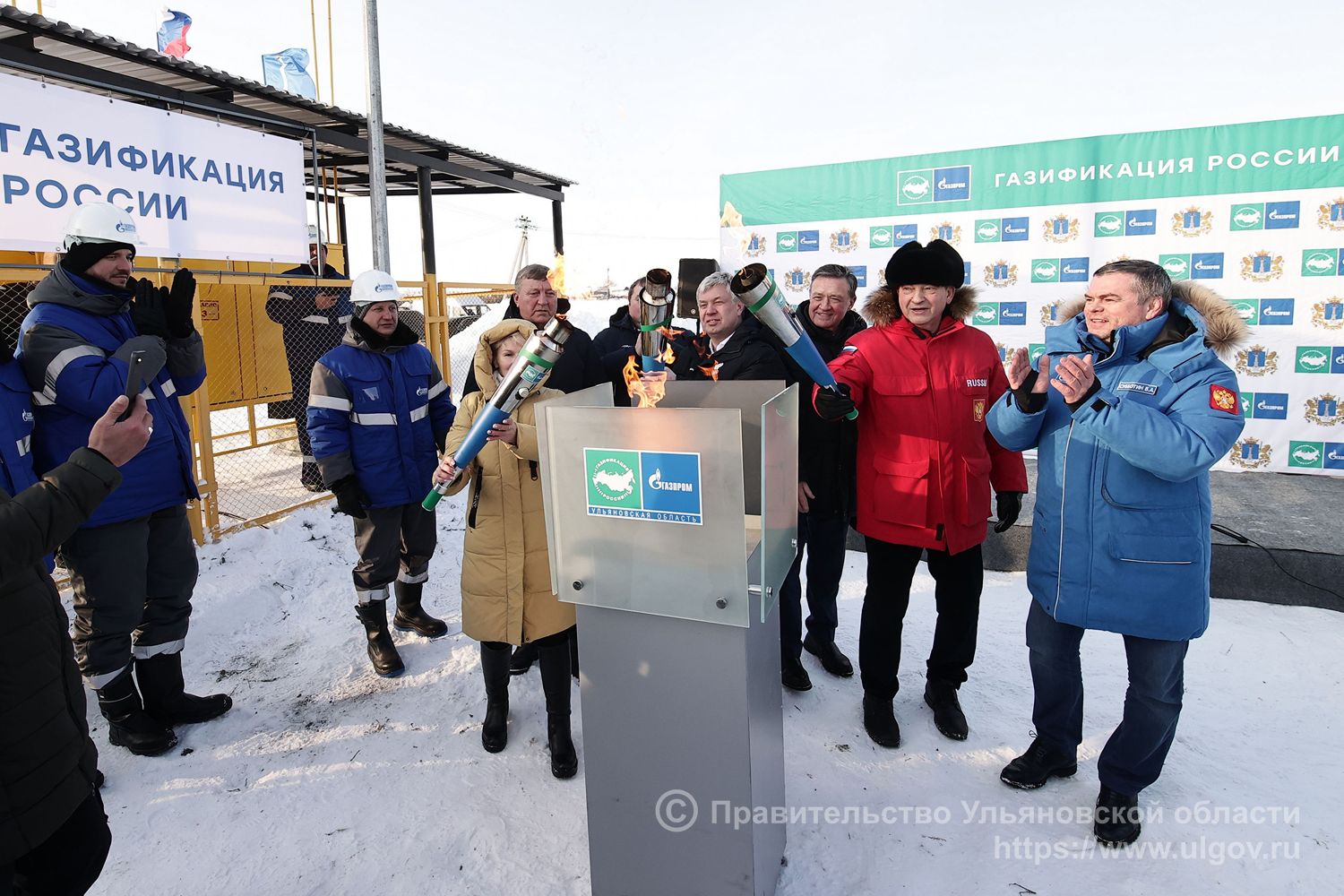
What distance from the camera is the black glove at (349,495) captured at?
12.0ft

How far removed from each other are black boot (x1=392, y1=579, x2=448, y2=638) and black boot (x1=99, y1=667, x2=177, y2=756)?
134 centimetres

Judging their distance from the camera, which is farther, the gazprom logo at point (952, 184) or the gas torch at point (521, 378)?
the gazprom logo at point (952, 184)

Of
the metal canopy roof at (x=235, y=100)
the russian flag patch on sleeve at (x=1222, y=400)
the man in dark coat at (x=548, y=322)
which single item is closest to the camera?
the russian flag patch on sleeve at (x=1222, y=400)

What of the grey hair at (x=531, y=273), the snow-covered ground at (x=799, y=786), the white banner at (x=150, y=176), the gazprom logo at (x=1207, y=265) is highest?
the white banner at (x=150, y=176)

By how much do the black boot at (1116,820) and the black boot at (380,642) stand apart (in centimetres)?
334

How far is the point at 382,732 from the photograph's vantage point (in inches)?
129

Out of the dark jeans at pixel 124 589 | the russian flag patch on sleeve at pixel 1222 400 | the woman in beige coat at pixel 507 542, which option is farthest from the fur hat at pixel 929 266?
the dark jeans at pixel 124 589

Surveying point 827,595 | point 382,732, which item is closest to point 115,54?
point 382,732

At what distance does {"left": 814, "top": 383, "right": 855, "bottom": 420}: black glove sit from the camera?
8.80ft

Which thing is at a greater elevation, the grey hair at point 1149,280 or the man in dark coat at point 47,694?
A: the grey hair at point 1149,280

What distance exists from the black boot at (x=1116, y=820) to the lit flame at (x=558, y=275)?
3.41 m

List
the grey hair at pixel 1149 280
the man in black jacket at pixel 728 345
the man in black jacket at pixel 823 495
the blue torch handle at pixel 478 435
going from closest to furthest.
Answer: the grey hair at pixel 1149 280 < the blue torch handle at pixel 478 435 < the man in black jacket at pixel 728 345 < the man in black jacket at pixel 823 495

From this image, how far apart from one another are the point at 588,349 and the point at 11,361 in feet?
8.52

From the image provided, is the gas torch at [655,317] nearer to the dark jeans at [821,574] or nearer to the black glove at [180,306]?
the dark jeans at [821,574]
